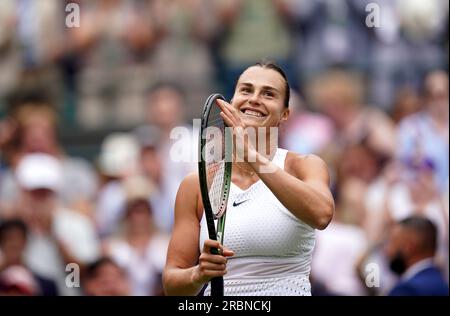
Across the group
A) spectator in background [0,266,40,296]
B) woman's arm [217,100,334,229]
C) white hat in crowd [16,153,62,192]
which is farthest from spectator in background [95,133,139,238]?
woman's arm [217,100,334,229]

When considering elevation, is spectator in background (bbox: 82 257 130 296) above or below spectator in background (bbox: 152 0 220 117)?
below

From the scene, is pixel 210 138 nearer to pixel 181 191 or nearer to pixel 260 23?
pixel 181 191

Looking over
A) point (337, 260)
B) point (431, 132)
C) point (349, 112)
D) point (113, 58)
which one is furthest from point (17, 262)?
point (113, 58)

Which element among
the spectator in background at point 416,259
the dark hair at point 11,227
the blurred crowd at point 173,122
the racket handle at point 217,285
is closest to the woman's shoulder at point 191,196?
the racket handle at point 217,285

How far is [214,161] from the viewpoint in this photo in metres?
5.31

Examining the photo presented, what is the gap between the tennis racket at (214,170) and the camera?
4.76 m

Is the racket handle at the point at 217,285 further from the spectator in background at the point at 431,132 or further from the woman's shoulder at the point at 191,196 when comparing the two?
the spectator in background at the point at 431,132

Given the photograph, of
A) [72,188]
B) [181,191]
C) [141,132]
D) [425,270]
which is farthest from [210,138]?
[141,132]

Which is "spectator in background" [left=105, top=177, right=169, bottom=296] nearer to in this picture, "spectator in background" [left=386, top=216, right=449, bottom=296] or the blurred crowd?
the blurred crowd

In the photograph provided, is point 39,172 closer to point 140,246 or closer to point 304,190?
point 140,246

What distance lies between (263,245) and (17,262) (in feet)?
14.4

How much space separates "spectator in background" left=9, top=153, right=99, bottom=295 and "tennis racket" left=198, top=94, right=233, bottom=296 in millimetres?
3700

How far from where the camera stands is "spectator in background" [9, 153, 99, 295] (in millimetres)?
9219

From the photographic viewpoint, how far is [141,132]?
1135cm
